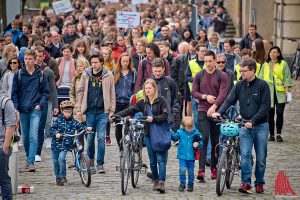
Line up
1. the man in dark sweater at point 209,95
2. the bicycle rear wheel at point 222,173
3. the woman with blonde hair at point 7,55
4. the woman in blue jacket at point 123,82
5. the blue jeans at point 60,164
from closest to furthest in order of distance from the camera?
the bicycle rear wheel at point 222,173 < the blue jeans at point 60,164 < the man in dark sweater at point 209,95 < the woman in blue jacket at point 123,82 < the woman with blonde hair at point 7,55

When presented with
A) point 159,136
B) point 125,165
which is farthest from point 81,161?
point 159,136

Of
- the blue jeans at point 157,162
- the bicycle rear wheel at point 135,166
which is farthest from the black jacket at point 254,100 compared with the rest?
the bicycle rear wheel at point 135,166

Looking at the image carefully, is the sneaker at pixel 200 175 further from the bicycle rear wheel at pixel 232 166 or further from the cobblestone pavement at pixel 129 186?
the bicycle rear wheel at pixel 232 166

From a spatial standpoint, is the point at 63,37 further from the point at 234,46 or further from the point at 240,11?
the point at 240,11

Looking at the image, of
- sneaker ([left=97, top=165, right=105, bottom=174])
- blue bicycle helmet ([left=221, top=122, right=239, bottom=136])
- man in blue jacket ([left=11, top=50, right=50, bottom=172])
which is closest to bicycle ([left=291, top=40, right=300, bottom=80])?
man in blue jacket ([left=11, top=50, right=50, bottom=172])

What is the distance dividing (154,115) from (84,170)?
52.6 inches

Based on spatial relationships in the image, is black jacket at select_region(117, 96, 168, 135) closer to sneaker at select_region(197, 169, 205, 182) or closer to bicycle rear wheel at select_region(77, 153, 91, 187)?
bicycle rear wheel at select_region(77, 153, 91, 187)

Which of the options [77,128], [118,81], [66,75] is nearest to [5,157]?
[77,128]

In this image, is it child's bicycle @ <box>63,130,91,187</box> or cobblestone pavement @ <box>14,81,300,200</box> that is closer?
cobblestone pavement @ <box>14,81,300,200</box>

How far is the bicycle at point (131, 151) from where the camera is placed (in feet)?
57.3

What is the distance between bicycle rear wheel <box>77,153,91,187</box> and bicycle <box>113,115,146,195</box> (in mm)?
425

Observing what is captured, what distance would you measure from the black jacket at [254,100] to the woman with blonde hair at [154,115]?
0.81 metres

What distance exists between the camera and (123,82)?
21.0 metres

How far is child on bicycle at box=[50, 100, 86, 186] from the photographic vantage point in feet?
60.3
